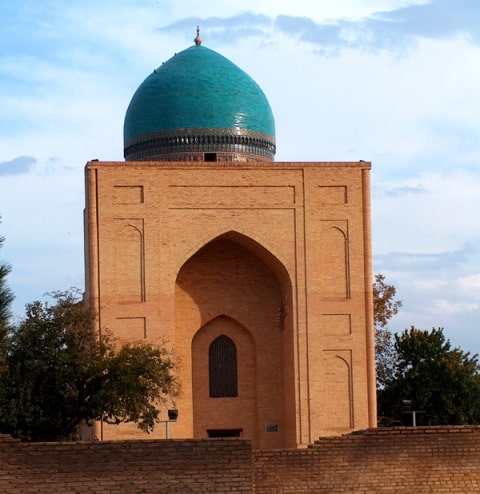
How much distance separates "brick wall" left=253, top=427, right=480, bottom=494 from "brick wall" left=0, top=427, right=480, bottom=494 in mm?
12

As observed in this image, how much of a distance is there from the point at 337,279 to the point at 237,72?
18.3ft

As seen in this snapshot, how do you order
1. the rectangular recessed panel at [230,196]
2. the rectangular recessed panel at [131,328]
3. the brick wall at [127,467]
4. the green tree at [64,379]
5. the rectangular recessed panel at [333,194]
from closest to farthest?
the brick wall at [127,467] < the green tree at [64,379] < the rectangular recessed panel at [131,328] < the rectangular recessed panel at [230,196] < the rectangular recessed panel at [333,194]

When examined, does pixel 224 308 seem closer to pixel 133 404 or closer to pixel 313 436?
pixel 313 436

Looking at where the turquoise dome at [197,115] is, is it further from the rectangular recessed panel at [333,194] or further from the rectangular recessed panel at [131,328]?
the rectangular recessed panel at [131,328]

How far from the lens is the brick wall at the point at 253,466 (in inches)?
549

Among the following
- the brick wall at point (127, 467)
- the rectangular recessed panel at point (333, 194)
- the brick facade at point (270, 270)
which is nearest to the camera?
the brick wall at point (127, 467)

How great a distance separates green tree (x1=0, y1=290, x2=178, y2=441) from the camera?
21.1m

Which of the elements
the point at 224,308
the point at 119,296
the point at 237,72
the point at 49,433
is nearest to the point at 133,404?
the point at 49,433

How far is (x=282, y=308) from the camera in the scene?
88.0ft

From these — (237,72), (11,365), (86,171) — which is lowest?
(11,365)

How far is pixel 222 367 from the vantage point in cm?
2711

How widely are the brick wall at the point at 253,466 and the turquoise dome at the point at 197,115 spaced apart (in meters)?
12.9

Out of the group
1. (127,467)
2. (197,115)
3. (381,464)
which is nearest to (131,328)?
(197,115)

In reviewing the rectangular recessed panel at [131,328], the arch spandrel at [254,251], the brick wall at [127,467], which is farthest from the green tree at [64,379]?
the brick wall at [127,467]
